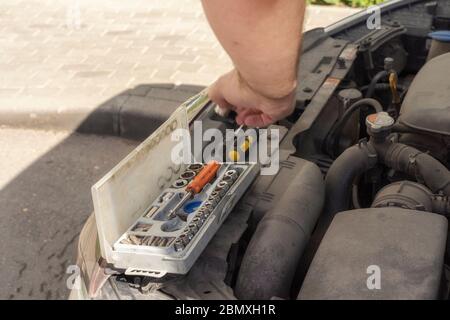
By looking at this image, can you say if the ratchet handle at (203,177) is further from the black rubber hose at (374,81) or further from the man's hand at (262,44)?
the black rubber hose at (374,81)

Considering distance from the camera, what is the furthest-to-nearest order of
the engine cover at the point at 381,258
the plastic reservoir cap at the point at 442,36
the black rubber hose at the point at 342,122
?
the plastic reservoir cap at the point at 442,36 → the black rubber hose at the point at 342,122 → the engine cover at the point at 381,258

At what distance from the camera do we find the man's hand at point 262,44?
4.64ft

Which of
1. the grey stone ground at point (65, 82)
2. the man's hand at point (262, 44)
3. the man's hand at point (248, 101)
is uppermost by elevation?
the man's hand at point (262, 44)

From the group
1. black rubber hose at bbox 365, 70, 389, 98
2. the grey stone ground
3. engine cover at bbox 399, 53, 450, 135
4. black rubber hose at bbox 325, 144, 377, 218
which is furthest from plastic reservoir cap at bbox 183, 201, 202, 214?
the grey stone ground

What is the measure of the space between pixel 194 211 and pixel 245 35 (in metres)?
0.62

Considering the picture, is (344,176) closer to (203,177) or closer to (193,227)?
(203,177)

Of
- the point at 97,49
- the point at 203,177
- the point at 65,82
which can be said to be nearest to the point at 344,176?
the point at 203,177

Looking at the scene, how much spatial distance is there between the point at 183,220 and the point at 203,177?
21 cm

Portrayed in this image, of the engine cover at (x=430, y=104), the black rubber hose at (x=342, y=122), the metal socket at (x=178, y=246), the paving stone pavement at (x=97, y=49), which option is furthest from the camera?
the paving stone pavement at (x=97, y=49)

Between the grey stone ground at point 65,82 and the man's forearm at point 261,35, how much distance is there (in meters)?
2.14

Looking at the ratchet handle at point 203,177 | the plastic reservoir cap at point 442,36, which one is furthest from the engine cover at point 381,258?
the plastic reservoir cap at point 442,36

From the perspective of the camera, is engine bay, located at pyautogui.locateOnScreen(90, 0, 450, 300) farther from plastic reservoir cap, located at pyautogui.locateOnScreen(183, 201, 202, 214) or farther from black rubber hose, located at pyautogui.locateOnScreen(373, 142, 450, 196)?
plastic reservoir cap, located at pyautogui.locateOnScreen(183, 201, 202, 214)

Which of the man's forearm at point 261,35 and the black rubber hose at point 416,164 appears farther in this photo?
the black rubber hose at point 416,164
